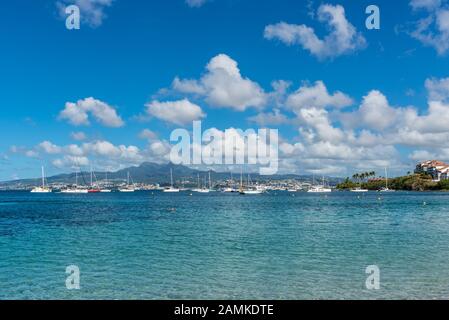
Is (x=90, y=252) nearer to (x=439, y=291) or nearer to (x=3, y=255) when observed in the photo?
(x=3, y=255)

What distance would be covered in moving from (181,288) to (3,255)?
1984cm

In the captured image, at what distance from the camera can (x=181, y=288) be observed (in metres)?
24.3

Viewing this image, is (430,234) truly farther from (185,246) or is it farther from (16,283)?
(16,283)
